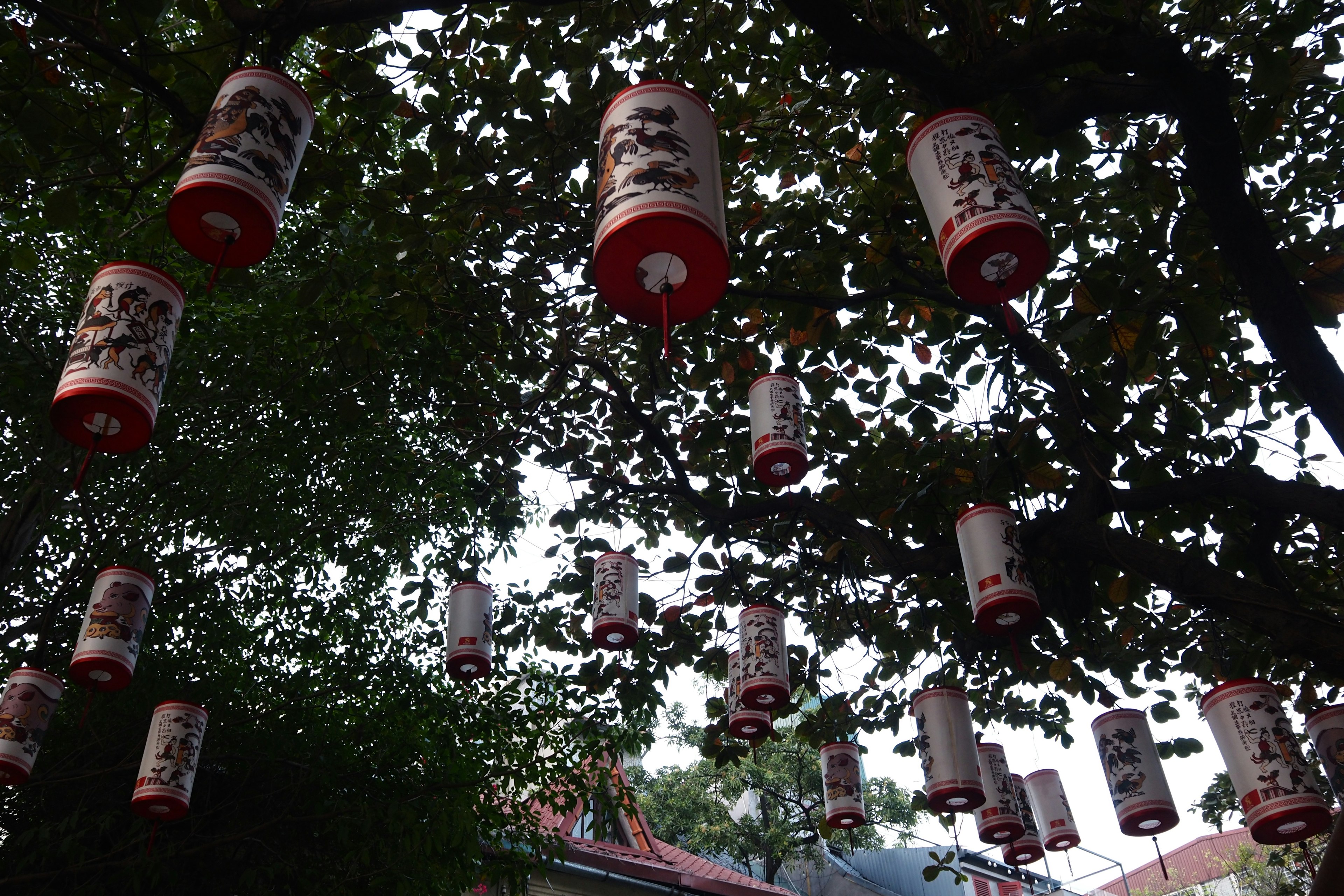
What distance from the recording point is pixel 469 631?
529 cm

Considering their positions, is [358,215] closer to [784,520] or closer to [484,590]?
[484,590]

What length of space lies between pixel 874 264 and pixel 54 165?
387 cm

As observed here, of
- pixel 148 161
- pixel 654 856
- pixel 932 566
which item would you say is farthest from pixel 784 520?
pixel 654 856


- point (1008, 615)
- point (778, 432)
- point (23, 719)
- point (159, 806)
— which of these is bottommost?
point (159, 806)

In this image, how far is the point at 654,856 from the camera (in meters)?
11.7

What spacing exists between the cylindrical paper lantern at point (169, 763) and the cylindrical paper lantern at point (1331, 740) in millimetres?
5433

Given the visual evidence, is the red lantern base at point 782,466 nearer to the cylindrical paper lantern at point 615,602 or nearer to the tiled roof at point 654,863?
the cylindrical paper lantern at point 615,602

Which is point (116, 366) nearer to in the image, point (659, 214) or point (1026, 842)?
point (659, 214)

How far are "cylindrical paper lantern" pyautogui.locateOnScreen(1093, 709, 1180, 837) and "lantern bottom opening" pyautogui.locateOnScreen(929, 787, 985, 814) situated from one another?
0.57 meters

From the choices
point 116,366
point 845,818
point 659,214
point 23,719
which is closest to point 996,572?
point 845,818

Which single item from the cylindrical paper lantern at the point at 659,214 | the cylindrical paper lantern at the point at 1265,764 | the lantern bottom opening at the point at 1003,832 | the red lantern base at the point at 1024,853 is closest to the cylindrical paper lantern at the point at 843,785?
the lantern bottom opening at the point at 1003,832

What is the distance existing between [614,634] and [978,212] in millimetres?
3448

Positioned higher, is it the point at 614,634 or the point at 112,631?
the point at 614,634

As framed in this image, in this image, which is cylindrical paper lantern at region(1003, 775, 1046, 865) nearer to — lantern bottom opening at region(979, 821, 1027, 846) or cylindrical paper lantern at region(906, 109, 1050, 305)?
lantern bottom opening at region(979, 821, 1027, 846)
